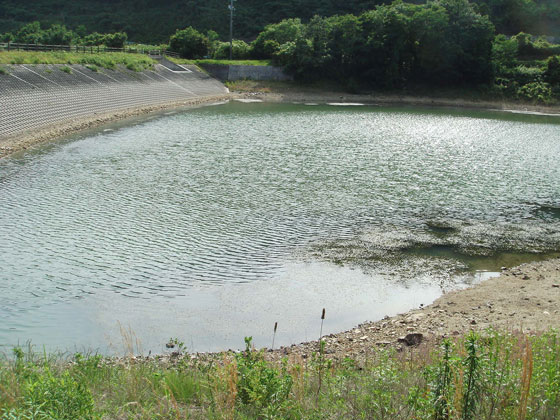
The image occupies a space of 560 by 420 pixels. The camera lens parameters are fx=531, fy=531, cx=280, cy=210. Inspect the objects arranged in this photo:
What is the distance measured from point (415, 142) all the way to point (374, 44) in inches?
1369

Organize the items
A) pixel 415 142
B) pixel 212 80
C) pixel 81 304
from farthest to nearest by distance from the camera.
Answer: pixel 212 80
pixel 415 142
pixel 81 304

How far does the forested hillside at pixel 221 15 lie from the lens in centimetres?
9388

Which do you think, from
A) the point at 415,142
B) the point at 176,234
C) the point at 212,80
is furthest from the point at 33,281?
the point at 212,80

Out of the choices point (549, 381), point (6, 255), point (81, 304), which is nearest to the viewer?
point (549, 381)

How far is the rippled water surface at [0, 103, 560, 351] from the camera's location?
36.9 ft

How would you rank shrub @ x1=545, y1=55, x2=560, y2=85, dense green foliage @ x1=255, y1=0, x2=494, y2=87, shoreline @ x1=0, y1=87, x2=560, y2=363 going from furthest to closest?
dense green foliage @ x1=255, y1=0, x2=494, y2=87 → shrub @ x1=545, y1=55, x2=560, y2=85 → shoreline @ x1=0, y1=87, x2=560, y2=363

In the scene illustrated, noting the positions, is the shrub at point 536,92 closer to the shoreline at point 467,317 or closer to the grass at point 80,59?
the grass at point 80,59

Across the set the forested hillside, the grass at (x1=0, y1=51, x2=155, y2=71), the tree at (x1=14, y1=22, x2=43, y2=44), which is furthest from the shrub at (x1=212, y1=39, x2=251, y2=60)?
the tree at (x1=14, y1=22, x2=43, y2=44)

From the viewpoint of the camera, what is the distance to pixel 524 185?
79.5 feet

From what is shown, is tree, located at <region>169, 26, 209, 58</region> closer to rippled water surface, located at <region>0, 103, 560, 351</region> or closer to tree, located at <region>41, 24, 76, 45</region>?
tree, located at <region>41, 24, 76, 45</region>

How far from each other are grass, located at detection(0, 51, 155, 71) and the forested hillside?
40.2 m

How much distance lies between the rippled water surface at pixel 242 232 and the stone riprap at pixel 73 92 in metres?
3.65

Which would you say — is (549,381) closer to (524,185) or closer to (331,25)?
(524,185)

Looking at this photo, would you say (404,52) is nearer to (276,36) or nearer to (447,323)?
(276,36)
